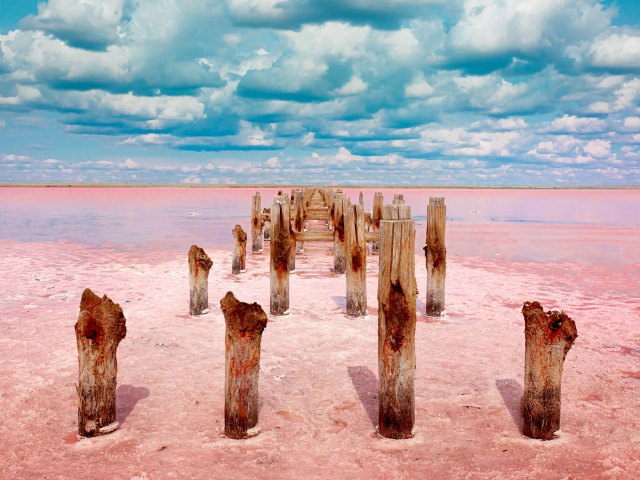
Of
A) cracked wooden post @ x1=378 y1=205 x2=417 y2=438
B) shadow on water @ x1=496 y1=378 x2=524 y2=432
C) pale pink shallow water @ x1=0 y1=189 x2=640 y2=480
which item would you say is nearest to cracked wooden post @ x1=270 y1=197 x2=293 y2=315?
pale pink shallow water @ x1=0 y1=189 x2=640 y2=480

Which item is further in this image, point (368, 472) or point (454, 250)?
point (454, 250)

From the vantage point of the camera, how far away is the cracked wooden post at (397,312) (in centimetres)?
505

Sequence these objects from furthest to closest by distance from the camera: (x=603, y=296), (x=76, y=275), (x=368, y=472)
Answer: (x=76, y=275), (x=603, y=296), (x=368, y=472)

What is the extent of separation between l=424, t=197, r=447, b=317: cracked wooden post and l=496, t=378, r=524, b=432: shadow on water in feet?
9.07

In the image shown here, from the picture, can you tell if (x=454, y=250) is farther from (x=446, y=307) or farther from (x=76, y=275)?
(x=76, y=275)

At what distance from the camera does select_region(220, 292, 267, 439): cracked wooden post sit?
4992mm

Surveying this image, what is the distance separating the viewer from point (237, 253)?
14148 millimetres

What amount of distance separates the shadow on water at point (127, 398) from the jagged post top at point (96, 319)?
112cm

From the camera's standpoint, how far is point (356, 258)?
944cm

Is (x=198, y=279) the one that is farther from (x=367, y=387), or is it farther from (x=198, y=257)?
(x=367, y=387)

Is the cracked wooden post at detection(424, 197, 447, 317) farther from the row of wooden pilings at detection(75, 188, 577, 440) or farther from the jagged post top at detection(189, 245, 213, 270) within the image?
the row of wooden pilings at detection(75, 188, 577, 440)

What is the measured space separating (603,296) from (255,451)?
9.43 meters

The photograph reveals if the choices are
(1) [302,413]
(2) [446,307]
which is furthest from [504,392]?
(2) [446,307]

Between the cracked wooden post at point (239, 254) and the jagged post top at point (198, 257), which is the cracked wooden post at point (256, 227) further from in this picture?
the jagged post top at point (198, 257)
